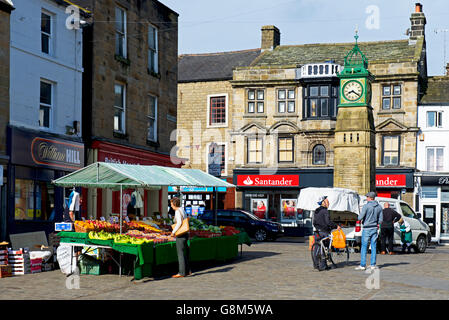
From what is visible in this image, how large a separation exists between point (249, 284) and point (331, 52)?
1318 inches

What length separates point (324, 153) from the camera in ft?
139

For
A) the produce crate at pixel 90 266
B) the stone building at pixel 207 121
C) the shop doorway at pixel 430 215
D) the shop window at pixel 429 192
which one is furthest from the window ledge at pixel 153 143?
the shop doorway at pixel 430 215

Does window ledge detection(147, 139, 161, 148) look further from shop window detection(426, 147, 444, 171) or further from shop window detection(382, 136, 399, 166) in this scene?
shop window detection(426, 147, 444, 171)

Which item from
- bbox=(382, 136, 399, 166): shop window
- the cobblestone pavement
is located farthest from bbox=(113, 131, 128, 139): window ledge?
bbox=(382, 136, 399, 166): shop window

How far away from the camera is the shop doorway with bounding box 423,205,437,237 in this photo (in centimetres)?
3922

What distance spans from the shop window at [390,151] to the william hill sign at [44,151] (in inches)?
888

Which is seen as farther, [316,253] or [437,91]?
[437,91]

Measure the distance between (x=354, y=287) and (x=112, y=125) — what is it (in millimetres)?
14942

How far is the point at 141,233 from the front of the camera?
15617 millimetres

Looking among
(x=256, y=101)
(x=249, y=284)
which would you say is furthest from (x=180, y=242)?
(x=256, y=101)

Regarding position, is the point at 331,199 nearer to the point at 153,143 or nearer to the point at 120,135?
the point at 153,143

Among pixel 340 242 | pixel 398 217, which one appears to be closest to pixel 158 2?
pixel 398 217

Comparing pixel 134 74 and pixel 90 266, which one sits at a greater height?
pixel 134 74

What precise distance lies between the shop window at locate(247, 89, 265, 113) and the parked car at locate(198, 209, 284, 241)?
12.7 metres
